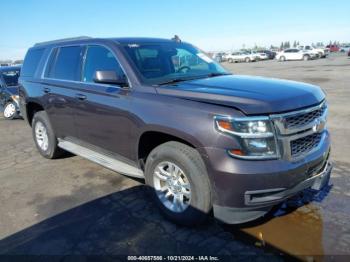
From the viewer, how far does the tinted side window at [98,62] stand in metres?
4.24

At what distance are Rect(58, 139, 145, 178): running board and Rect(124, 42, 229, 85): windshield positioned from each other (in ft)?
3.60

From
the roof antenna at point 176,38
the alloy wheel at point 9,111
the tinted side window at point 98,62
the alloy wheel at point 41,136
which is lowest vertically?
the alloy wheel at point 9,111

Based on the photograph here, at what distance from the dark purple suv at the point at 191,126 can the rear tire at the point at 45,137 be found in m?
0.72

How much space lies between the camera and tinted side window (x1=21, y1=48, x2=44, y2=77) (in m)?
6.14

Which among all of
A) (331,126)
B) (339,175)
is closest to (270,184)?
(339,175)

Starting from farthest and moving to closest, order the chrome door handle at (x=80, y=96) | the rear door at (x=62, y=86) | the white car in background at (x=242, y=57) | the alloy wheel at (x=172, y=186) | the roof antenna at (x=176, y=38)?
the white car in background at (x=242, y=57) → the roof antenna at (x=176, y=38) → the rear door at (x=62, y=86) → the chrome door handle at (x=80, y=96) → the alloy wheel at (x=172, y=186)

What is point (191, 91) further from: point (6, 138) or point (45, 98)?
point (6, 138)

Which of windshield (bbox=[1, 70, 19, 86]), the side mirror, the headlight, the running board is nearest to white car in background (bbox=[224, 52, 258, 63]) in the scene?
windshield (bbox=[1, 70, 19, 86])

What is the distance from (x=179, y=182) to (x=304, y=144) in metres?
1.32

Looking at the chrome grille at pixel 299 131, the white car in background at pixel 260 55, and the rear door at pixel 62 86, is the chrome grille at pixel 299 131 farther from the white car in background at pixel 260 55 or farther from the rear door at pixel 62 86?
the white car in background at pixel 260 55

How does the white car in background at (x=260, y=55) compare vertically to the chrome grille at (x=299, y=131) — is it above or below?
below

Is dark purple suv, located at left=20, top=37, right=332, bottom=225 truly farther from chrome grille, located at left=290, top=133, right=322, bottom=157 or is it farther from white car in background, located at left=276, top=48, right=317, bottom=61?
white car in background, located at left=276, top=48, right=317, bottom=61

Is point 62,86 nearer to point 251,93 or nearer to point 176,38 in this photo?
point 176,38

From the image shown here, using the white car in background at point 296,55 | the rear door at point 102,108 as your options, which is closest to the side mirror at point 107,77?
the rear door at point 102,108
